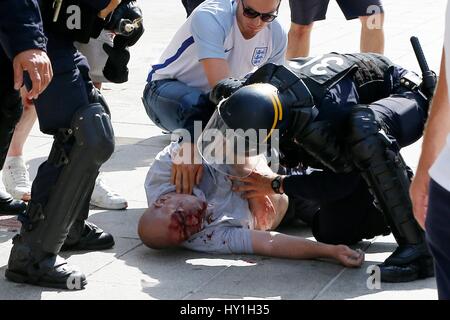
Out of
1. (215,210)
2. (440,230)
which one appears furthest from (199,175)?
(440,230)

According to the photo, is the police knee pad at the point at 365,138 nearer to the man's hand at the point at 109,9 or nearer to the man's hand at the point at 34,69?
the man's hand at the point at 109,9

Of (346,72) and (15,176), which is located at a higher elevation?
(346,72)

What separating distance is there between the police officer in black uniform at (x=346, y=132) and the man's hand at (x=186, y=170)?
27cm

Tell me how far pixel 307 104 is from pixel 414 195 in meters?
1.48

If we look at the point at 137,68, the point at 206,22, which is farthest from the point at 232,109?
the point at 137,68

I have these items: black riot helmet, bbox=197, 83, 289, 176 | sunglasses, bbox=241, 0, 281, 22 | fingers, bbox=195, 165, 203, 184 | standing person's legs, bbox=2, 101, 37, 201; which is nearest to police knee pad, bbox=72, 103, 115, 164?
black riot helmet, bbox=197, 83, 289, 176

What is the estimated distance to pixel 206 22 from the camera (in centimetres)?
488

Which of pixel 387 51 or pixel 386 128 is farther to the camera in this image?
pixel 387 51

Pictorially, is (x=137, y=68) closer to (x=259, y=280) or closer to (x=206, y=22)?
(x=206, y=22)

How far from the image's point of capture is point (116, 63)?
15.5 feet

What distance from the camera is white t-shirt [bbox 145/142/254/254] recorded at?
4.39 m

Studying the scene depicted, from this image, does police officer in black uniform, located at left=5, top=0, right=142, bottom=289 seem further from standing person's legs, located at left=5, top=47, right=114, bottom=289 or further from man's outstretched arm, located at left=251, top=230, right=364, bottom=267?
man's outstretched arm, located at left=251, top=230, right=364, bottom=267

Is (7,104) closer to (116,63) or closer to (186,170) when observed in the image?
(116,63)

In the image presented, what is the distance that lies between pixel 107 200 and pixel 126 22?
101 centimetres
